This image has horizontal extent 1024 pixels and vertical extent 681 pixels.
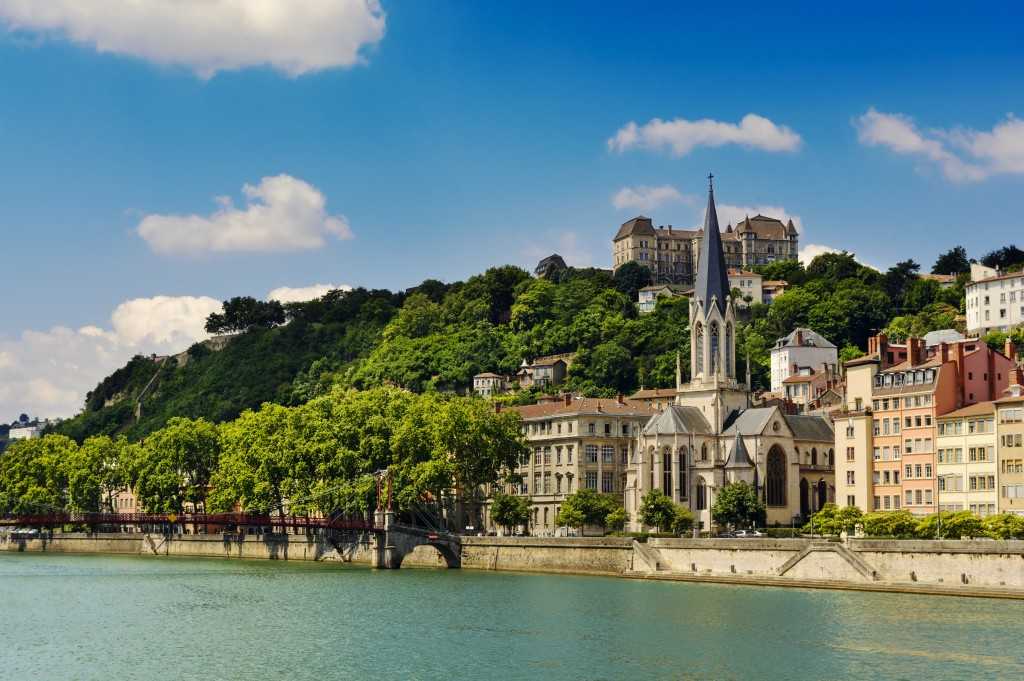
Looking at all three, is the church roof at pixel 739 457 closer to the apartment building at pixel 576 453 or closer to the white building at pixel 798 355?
the apartment building at pixel 576 453

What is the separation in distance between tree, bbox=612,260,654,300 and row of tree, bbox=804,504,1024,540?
102090 mm

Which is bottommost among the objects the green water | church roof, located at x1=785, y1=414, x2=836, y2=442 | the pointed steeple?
the green water

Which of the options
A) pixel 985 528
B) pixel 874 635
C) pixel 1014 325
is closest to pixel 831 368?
pixel 1014 325

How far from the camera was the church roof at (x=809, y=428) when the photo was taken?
4048 inches

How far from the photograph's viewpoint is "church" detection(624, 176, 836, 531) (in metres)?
99.4

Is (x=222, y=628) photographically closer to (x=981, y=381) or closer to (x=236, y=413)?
(x=981, y=381)

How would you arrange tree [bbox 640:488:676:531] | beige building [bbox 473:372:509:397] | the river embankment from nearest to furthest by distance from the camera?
the river embankment, tree [bbox 640:488:676:531], beige building [bbox 473:372:509:397]

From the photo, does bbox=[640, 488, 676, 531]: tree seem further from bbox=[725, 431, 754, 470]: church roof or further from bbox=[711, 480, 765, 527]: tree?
bbox=[725, 431, 754, 470]: church roof

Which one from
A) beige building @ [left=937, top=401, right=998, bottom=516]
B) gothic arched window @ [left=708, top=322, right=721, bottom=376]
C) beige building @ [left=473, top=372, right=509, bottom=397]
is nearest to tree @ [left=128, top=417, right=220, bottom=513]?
beige building @ [left=473, top=372, right=509, bottom=397]

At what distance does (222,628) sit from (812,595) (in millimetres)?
25618

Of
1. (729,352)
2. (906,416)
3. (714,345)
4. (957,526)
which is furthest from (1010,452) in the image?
(714,345)

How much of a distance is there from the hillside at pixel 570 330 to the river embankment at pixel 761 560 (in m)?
49.9

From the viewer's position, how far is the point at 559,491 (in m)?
108

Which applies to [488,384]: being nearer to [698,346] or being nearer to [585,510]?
[698,346]
